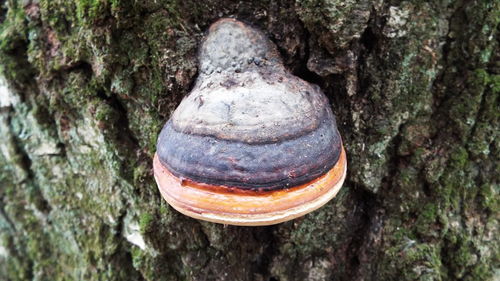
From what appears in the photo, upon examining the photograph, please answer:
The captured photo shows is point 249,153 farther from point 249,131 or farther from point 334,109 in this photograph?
point 334,109

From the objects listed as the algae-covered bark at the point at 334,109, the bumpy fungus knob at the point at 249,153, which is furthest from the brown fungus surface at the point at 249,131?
the algae-covered bark at the point at 334,109

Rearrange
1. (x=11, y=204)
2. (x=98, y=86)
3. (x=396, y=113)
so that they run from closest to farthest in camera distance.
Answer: (x=396, y=113) < (x=98, y=86) < (x=11, y=204)

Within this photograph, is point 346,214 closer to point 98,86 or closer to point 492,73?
point 492,73

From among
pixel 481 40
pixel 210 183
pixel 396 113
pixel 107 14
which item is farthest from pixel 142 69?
pixel 481 40

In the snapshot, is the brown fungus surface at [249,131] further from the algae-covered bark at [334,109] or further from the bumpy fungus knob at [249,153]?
the algae-covered bark at [334,109]

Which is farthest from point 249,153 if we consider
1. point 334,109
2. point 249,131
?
point 334,109

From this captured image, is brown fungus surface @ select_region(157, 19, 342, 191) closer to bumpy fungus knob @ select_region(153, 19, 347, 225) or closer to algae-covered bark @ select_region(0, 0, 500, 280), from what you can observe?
bumpy fungus knob @ select_region(153, 19, 347, 225)

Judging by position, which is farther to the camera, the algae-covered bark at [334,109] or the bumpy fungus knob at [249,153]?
the algae-covered bark at [334,109]
